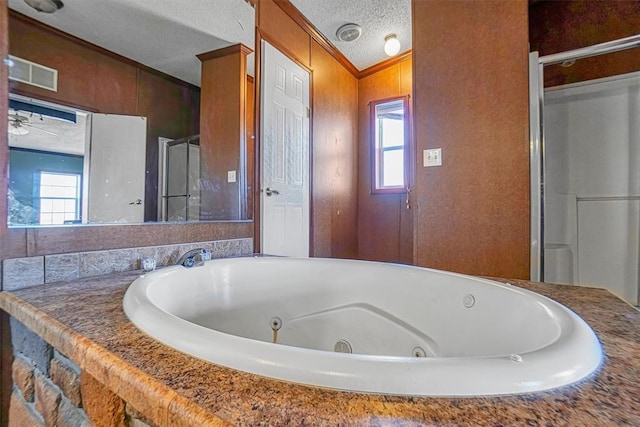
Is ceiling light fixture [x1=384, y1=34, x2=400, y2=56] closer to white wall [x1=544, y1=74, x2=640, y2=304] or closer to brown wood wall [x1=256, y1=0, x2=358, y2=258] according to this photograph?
brown wood wall [x1=256, y1=0, x2=358, y2=258]

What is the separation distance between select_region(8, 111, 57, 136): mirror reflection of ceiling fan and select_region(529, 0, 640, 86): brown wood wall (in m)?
2.93

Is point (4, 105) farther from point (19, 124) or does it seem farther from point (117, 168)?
point (117, 168)

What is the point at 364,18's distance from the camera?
2.51 meters

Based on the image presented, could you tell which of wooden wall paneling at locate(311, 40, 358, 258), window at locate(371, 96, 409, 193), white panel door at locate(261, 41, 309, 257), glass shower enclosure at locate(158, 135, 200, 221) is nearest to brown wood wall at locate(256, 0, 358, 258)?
wooden wall paneling at locate(311, 40, 358, 258)

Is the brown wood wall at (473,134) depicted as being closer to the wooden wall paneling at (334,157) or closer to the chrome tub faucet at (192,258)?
the wooden wall paneling at (334,157)

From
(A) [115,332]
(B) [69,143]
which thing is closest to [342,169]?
(B) [69,143]

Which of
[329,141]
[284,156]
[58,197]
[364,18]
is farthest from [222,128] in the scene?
[364,18]

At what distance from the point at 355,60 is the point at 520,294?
3.05 m

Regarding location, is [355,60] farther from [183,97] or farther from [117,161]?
[117,161]

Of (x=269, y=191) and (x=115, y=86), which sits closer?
(x=115, y=86)

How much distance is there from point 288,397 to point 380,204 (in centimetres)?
303

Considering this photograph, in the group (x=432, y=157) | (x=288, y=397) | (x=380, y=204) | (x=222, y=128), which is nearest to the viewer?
(x=288, y=397)

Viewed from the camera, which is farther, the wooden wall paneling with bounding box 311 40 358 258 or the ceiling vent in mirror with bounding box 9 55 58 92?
the wooden wall paneling with bounding box 311 40 358 258

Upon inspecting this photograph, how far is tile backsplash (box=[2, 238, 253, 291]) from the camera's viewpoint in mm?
920
